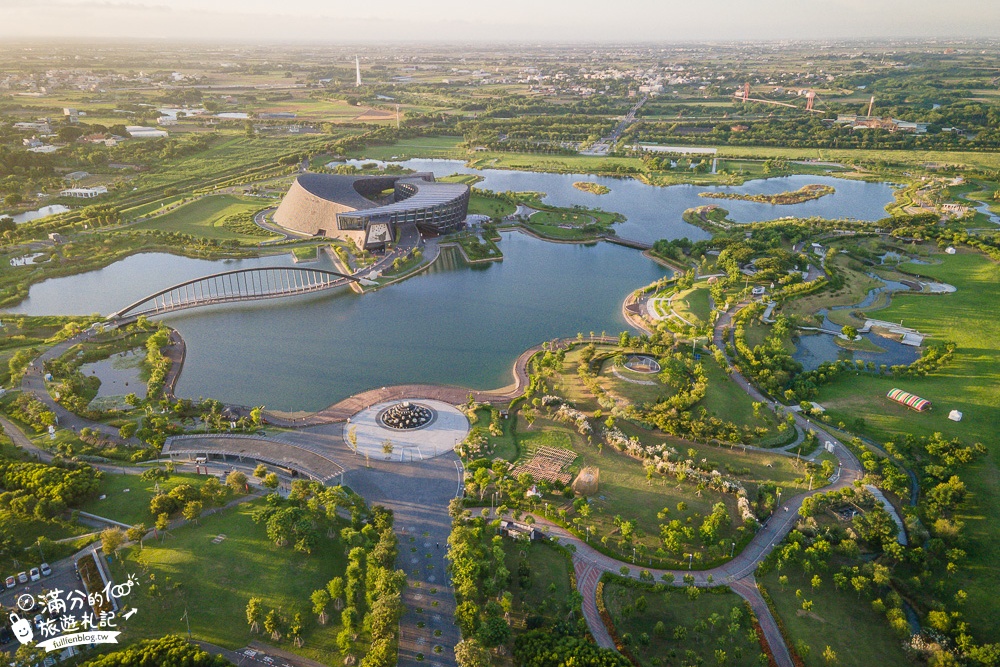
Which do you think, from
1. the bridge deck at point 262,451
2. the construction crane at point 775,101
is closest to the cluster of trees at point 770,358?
the bridge deck at point 262,451

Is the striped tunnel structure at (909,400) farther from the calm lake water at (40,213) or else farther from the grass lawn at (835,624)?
the calm lake water at (40,213)

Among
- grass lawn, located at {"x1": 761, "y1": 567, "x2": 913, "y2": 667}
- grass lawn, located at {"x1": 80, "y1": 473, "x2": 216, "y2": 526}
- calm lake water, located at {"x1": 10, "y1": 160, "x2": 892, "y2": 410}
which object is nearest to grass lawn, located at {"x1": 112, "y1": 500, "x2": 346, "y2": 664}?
grass lawn, located at {"x1": 80, "y1": 473, "x2": 216, "y2": 526}

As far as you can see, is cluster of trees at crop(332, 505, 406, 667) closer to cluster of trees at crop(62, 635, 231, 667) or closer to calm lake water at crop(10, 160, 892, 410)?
cluster of trees at crop(62, 635, 231, 667)

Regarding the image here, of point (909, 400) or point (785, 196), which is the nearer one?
point (909, 400)

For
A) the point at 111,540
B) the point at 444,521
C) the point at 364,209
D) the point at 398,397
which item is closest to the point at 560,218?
the point at 364,209

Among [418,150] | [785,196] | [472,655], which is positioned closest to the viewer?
[472,655]

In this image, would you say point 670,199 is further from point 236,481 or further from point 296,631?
point 296,631

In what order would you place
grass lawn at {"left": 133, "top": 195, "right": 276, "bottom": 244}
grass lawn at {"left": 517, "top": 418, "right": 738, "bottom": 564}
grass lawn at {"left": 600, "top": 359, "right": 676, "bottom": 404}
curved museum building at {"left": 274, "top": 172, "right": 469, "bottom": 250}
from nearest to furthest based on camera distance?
1. grass lawn at {"left": 517, "top": 418, "right": 738, "bottom": 564}
2. grass lawn at {"left": 600, "top": 359, "right": 676, "bottom": 404}
3. curved museum building at {"left": 274, "top": 172, "right": 469, "bottom": 250}
4. grass lawn at {"left": 133, "top": 195, "right": 276, "bottom": 244}
